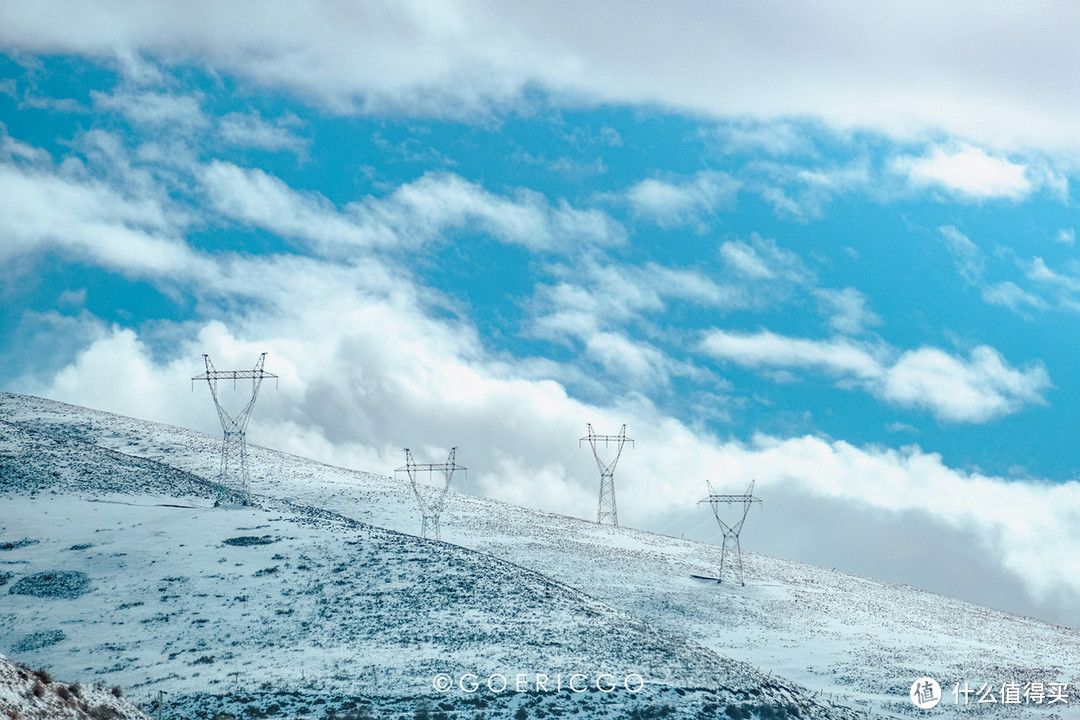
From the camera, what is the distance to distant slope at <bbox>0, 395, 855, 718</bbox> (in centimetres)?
4794

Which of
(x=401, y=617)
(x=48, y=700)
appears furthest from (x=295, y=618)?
(x=48, y=700)

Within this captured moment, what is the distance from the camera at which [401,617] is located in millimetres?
57781

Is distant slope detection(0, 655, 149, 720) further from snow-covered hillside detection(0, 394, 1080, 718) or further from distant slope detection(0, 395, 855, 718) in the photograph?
snow-covered hillside detection(0, 394, 1080, 718)

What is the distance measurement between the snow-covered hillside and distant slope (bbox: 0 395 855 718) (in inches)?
7.1

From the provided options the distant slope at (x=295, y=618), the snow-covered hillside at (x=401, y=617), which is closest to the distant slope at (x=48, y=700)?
the distant slope at (x=295, y=618)

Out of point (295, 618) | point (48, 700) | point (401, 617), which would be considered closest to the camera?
point (48, 700)

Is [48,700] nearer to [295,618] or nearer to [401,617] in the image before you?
[295,618]

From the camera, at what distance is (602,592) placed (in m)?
81.4

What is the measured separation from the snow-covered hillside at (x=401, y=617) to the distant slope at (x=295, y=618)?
0.18 m

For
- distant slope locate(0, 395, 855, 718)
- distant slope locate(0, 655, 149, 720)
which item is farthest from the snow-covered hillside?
distant slope locate(0, 655, 149, 720)

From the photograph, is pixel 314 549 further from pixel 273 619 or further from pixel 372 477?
pixel 372 477

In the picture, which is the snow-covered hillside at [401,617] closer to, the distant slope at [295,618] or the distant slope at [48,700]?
the distant slope at [295,618]

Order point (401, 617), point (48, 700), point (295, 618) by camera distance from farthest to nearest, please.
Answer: point (401, 617) < point (295, 618) < point (48, 700)

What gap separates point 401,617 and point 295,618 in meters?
6.48
